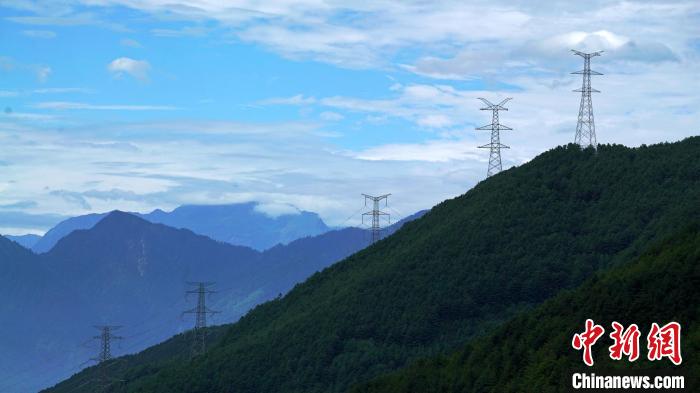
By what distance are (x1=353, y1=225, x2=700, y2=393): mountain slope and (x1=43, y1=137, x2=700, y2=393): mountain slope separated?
40.7 m

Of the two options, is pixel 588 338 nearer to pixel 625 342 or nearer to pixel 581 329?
pixel 581 329

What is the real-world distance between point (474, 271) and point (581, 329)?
7100 centimetres

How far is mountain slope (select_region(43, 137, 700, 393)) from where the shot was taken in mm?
150750

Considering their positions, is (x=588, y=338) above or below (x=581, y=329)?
below

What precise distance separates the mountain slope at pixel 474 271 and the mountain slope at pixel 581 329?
134 feet

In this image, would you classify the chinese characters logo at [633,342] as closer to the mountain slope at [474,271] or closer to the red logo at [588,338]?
the red logo at [588,338]

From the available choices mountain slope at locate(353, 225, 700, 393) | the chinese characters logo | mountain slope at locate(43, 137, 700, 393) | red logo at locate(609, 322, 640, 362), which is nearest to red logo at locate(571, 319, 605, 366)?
the chinese characters logo

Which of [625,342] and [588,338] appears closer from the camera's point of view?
[625,342]

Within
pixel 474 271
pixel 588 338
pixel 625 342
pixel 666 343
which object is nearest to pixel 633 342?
pixel 625 342

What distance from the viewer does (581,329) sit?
3514 inches

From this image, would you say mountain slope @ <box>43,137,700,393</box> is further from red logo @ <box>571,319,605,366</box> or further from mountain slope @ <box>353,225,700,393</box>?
red logo @ <box>571,319,605,366</box>

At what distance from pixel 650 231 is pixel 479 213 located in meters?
34.8

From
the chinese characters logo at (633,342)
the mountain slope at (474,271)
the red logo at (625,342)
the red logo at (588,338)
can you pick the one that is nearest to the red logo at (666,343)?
the chinese characters logo at (633,342)

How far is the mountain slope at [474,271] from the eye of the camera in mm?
150750
